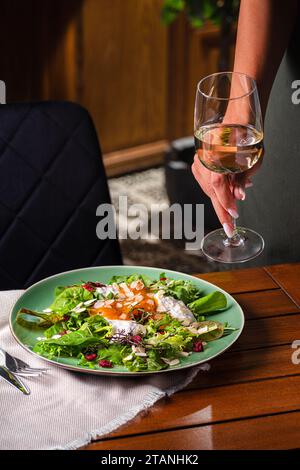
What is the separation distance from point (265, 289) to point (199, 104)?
0.38 m

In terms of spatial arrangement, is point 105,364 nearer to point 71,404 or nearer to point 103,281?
point 71,404

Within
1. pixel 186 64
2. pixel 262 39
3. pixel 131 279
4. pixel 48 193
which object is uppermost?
pixel 262 39

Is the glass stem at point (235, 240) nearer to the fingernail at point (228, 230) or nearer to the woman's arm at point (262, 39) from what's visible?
the fingernail at point (228, 230)

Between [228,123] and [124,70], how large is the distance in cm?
300

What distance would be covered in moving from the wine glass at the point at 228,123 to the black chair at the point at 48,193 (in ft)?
1.92

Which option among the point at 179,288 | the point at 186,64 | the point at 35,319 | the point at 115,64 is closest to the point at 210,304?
the point at 179,288

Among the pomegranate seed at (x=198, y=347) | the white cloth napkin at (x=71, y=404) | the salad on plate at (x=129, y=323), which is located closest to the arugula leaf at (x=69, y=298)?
the salad on plate at (x=129, y=323)

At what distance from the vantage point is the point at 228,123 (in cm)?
121

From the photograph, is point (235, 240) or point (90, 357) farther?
point (235, 240)

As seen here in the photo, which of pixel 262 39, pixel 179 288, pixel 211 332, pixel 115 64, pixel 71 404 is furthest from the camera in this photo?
pixel 115 64

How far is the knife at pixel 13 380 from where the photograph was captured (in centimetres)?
108

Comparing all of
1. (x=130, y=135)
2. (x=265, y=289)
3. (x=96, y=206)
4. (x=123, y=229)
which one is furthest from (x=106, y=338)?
(x=130, y=135)

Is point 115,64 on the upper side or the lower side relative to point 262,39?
lower

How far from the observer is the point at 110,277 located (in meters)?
1.39
